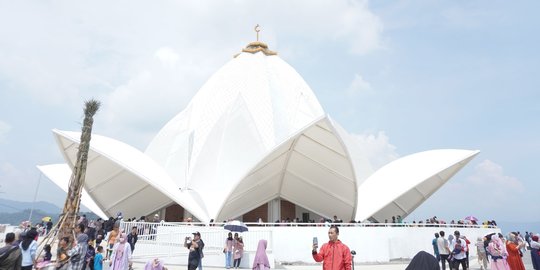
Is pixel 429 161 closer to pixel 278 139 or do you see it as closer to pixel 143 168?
pixel 278 139

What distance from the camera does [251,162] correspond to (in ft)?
72.7

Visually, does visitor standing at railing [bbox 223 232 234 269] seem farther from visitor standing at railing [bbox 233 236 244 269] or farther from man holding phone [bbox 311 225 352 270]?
man holding phone [bbox 311 225 352 270]

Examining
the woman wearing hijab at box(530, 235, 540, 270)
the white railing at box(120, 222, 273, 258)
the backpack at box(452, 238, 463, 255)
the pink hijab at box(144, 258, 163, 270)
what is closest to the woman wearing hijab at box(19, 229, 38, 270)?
the pink hijab at box(144, 258, 163, 270)

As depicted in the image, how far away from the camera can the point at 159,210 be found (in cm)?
2303

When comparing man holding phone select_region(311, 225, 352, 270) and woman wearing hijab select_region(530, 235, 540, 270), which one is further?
woman wearing hijab select_region(530, 235, 540, 270)

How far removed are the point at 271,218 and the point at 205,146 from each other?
640 centimetres

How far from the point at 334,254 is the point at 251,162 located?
18.1 meters

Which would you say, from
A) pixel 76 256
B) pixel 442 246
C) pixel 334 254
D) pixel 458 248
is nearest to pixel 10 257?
pixel 76 256

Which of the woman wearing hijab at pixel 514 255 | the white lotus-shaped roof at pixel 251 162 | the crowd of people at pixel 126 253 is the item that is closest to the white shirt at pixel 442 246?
the crowd of people at pixel 126 253

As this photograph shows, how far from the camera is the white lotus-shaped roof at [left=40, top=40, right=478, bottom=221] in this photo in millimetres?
16906

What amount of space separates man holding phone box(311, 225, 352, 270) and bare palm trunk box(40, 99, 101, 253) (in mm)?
7234

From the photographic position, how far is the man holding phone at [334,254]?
410 cm

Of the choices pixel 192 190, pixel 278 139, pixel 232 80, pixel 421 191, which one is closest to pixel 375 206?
pixel 421 191

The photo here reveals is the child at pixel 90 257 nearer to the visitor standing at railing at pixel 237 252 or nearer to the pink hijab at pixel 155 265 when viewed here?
the pink hijab at pixel 155 265
